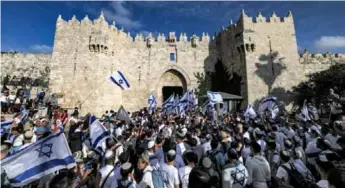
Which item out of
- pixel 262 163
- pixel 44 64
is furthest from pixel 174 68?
pixel 262 163

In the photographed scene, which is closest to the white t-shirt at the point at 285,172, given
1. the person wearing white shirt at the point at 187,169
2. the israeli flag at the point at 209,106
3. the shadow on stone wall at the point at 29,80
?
the person wearing white shirt at the point at 187,169

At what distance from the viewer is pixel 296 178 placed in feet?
9.59

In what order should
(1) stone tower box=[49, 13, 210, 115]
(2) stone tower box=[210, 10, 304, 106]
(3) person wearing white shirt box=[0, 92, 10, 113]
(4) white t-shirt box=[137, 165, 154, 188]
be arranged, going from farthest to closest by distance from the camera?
(2) stone tower box=[210, 10, 304, 106] → (1) stone tower box=[49, 13, 210, 115] → (3) person wearing white shirt box=[0, 92, 10, 113] → (4) white t-shirt box=[137, 165, 154, 188]

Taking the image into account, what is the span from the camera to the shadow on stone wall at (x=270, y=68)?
18328 mm

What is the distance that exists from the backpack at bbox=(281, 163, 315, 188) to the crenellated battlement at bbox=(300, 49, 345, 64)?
1956 cm

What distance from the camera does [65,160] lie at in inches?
113

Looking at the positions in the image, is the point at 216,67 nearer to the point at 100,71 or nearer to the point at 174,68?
the point at 174,68

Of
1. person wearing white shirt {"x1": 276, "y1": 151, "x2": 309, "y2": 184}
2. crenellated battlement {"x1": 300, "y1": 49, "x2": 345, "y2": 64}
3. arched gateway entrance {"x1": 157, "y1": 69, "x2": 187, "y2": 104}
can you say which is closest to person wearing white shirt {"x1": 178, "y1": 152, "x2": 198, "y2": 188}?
person wearing white shirt {"x1": 276, "y1": 151, "x2": 309, "y2": 184}

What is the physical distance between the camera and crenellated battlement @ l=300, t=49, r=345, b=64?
19.8 meters

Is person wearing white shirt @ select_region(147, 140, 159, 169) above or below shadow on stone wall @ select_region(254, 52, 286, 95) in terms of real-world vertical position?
below

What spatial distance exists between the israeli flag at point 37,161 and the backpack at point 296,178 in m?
2.92

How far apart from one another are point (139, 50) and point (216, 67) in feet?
25.3

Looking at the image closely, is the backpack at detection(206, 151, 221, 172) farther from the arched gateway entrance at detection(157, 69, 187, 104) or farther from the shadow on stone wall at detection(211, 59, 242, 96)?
the arched gateway entrance at detection(157, 69, 187, 104)

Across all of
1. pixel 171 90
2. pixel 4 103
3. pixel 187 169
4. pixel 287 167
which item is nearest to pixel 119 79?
pixel 4 103
